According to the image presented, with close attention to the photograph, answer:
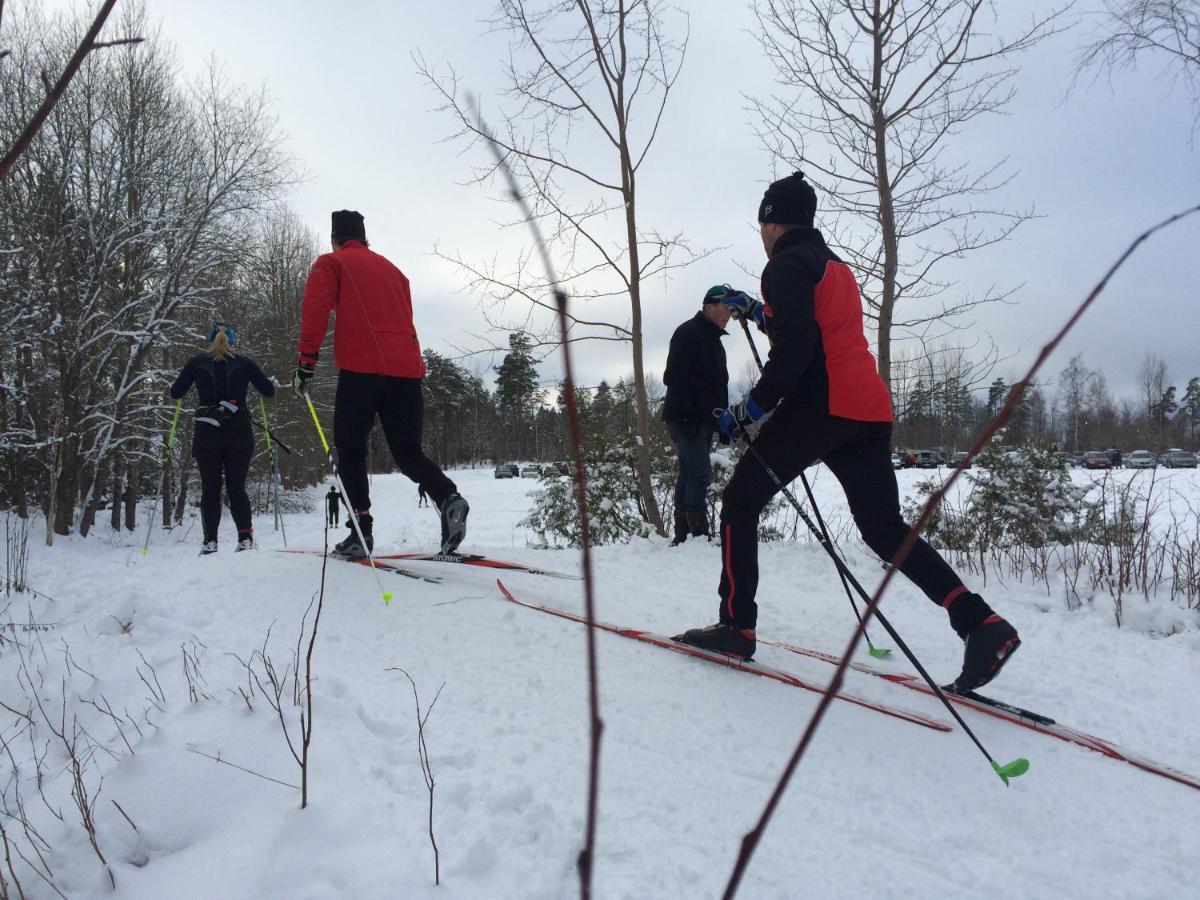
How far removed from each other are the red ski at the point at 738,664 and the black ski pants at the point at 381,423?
1.13m

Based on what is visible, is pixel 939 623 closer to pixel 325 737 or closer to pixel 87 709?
pixel 325 737

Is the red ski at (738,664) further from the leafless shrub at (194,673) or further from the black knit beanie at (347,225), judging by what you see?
the black knit beanie at (347,225)

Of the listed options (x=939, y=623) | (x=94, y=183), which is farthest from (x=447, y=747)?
(x=94, y=183)

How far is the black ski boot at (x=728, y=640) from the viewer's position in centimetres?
286

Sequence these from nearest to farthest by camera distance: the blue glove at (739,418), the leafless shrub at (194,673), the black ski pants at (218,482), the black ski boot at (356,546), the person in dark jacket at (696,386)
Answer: the leafless shrub at (194,673) → the blue glove at (739,418) → the black ski boot at (356,546) → the person in dark jacket at (696,386) → the black ski pants at (218,482)

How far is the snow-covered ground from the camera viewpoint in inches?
63.1

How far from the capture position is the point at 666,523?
7633mm

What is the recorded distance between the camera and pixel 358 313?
402cm

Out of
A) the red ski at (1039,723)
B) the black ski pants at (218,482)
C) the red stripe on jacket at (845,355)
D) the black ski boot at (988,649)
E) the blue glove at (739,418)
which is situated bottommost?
the red ski at (1039,723)

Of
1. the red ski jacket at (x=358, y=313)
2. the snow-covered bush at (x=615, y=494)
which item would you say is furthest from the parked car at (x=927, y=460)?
the red ski jacket at (x=358, y=313)

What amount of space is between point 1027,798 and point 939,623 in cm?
185

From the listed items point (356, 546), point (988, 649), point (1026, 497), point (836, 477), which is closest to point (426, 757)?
point (836, 477)

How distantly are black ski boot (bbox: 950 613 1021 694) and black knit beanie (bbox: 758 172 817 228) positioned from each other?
1723 mm

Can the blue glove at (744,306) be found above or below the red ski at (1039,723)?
above
